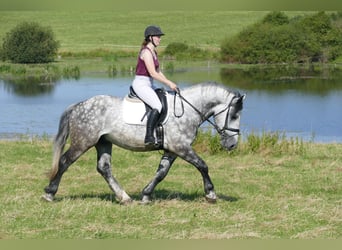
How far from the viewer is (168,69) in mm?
40375

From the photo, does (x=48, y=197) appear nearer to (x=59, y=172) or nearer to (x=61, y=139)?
(x=59, y=172)

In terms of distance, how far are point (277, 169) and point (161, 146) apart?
3.50 meters

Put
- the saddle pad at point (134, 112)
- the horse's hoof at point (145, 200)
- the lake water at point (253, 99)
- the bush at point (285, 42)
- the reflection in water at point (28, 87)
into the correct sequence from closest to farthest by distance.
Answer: the saddle pad at point (134, 112), the horse's hoof at point (145, 200), the lake water at point (253, 99), the reflection in water at point (28, 87), the bush at point (285, 42)

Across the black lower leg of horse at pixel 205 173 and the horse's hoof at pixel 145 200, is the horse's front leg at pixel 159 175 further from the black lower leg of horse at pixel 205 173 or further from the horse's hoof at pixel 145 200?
the black lower leg of horse at pixel 205 173

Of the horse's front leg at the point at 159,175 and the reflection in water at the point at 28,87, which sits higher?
the horse's front leg at the point at 159,175

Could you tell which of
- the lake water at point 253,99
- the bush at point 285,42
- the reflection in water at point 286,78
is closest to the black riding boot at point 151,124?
the lake water at point 253,99

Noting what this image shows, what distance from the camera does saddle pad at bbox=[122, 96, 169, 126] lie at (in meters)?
6.68

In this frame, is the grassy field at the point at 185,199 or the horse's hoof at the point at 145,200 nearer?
the grassy field at the point at 185,199

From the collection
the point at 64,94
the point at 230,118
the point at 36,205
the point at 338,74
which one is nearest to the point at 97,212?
the point at 36,205

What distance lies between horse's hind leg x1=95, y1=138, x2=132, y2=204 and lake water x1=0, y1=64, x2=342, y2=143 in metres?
7.89

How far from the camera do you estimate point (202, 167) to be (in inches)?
273

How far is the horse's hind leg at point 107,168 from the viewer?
23.0 feet

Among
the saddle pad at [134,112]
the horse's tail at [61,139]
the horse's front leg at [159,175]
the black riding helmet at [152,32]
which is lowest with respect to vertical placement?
the horse's front leg at [159,175]

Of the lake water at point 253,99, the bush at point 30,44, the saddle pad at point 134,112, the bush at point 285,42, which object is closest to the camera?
the saddle pad at point 134,112
